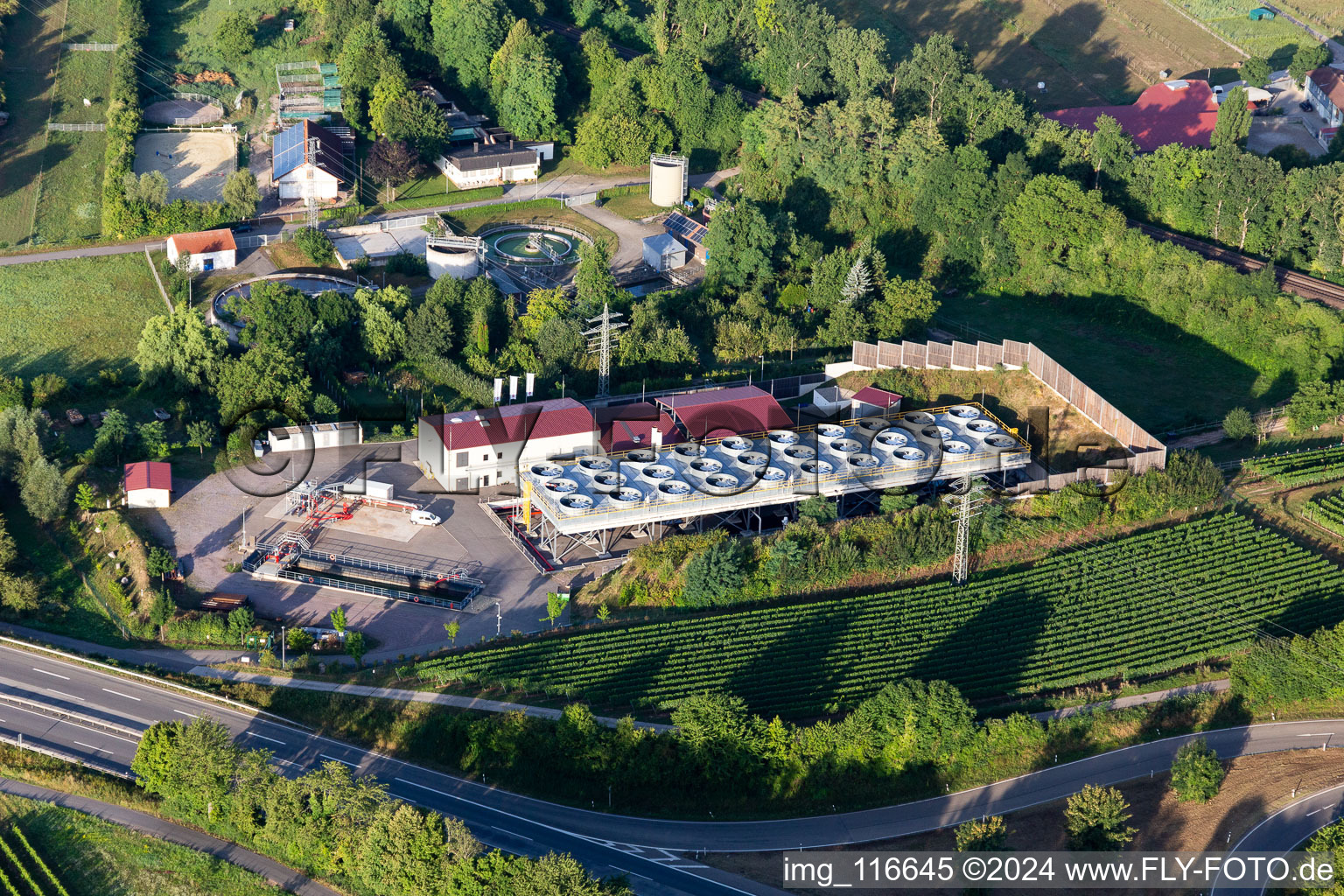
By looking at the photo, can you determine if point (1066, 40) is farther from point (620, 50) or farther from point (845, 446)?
point (845, 446)

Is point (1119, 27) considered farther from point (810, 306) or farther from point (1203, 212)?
point (810, 306)

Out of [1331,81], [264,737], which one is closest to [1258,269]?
[1331,81]

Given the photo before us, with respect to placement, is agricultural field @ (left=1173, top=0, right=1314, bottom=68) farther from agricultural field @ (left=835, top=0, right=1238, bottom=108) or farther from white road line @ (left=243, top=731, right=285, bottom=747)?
white road line @ (left=243, top=731, right=285, bottom=747)

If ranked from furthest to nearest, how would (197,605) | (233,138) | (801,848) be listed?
(233,138)
(197,605)
(801,848)

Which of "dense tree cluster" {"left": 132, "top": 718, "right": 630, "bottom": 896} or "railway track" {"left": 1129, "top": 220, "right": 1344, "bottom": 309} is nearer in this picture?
"dense tree cluster" {"left": 132, "top": 718, "right": 630, "bottom": 896}

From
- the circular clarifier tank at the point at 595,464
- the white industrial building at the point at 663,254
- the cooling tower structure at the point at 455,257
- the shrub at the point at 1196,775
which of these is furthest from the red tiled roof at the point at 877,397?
the shrub at the point at 1196,775

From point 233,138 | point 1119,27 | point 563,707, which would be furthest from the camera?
point 1119,27

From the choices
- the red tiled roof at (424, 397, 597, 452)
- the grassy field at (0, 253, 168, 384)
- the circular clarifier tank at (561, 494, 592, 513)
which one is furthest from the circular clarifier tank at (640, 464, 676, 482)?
the grassy field at (0, 253, 168, 384)

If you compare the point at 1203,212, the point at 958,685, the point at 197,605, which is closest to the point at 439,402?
the point at 197,605
